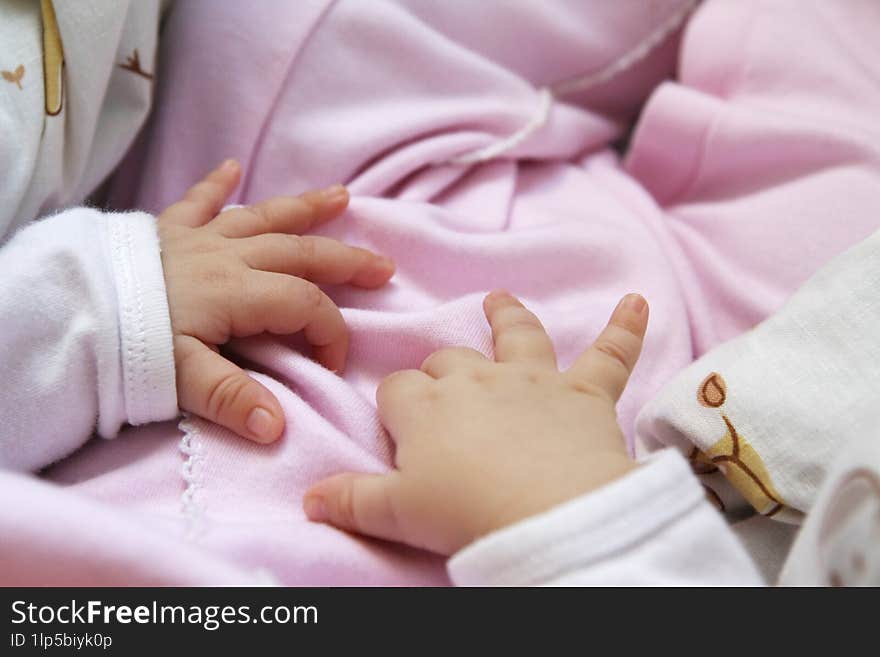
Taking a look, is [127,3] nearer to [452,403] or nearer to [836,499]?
[452,403]

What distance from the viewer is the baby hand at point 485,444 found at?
1.69 feet

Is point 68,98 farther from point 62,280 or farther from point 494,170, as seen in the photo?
point 494,170

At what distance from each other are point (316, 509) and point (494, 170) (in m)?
0.42

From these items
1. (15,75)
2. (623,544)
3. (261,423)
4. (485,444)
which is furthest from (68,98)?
(623,544)

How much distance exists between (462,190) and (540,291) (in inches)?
5.6

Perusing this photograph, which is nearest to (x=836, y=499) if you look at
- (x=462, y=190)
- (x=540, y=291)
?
(x=540, y=291)

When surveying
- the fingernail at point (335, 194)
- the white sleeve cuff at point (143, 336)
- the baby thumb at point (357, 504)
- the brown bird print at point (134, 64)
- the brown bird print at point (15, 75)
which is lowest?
the baby thumb at point (357, 504)

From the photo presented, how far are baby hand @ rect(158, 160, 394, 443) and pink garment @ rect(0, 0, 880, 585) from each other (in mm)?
27

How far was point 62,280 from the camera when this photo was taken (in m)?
→ 0.59

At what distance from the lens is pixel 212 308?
0.62 metres

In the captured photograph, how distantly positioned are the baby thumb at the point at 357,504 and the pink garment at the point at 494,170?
3cm

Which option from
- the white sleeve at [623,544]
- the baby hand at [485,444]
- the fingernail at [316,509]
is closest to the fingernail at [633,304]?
the baby hand at [485,444]

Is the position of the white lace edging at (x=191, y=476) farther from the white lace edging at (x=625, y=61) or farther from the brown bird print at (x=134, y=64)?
the white lace edging at (x=625, y=61)

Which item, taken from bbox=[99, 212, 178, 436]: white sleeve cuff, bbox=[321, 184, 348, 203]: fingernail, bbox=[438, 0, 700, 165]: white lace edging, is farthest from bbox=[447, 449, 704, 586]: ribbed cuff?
bbox=[438, 0, 700, 165]: white lace edging
